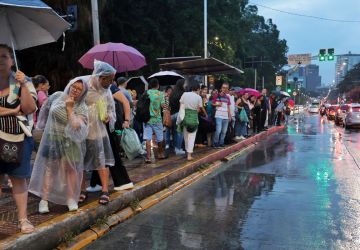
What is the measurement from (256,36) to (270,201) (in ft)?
211

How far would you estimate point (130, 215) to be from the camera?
6121 millimetres

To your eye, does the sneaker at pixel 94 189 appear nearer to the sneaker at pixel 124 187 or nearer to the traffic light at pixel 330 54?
the sneaker at pixel 124 187

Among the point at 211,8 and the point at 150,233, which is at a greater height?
the point at 211,8

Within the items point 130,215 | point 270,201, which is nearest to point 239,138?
point 270,201

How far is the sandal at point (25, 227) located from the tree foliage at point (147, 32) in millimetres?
13541

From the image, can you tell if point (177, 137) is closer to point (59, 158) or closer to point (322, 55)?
point (59, 158)

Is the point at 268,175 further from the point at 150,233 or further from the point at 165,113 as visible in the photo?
the point at 150,233

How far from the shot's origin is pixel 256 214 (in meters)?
6.27

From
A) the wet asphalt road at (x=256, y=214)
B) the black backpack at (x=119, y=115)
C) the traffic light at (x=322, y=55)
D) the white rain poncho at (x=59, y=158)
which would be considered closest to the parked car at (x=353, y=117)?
the traffic light at (x=322, y=55)

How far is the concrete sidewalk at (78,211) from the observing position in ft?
14.5

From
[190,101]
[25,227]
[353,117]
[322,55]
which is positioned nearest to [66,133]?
[25,227]

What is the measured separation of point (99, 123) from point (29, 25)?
1505 millimetres

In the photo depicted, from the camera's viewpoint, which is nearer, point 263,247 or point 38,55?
point 263,247

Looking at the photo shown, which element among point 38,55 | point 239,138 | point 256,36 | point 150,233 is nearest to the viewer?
point 150,233
